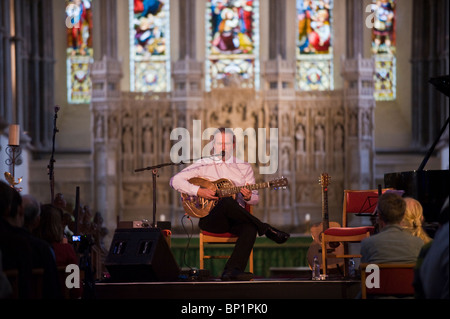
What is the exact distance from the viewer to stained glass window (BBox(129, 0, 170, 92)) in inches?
639

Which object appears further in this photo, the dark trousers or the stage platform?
the dark trousers

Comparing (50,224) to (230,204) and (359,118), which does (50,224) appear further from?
(359,118)

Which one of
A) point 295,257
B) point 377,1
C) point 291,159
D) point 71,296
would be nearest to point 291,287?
point 71,296

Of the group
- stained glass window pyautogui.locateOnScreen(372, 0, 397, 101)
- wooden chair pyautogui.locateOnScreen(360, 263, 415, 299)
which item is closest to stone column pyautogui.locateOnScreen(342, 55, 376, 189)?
stained glass window pyautogui.locateOnScreen(372, 0, 397, 101)

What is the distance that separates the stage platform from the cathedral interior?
812cm

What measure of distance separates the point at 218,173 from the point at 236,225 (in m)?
0.67

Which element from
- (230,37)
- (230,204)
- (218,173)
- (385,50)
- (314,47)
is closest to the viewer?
(230,204)

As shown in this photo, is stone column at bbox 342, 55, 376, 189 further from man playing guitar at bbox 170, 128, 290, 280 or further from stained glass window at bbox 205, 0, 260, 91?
man playing guitar at bbox 170, 128, 290, 280

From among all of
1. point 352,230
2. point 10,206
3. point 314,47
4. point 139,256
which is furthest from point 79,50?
point 10,206

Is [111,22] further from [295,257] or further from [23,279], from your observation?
[23,279]

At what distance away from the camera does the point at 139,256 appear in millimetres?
6414

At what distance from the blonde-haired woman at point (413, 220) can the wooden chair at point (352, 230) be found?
1.41m

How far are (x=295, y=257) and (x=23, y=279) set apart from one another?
8.25 m

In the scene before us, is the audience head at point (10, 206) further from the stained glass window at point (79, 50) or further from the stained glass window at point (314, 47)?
the stained glass window at point (79, 50)
